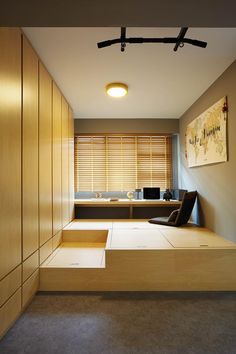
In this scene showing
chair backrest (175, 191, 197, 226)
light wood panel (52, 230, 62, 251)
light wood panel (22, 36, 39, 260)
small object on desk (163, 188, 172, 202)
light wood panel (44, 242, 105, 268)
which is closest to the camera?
light wood panel (22, 36, 39, 260)

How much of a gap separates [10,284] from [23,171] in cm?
89

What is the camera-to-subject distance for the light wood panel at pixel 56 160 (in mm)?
2834

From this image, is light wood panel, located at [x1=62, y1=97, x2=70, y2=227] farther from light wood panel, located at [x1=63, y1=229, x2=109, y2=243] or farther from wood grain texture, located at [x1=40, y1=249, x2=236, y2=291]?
wood grain texture, located at [x1=40, y1=249, x2=236, y2=291]

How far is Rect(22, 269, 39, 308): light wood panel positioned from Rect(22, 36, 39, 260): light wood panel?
0.26 m

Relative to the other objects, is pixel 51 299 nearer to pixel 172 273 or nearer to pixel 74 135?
pixel 172 273

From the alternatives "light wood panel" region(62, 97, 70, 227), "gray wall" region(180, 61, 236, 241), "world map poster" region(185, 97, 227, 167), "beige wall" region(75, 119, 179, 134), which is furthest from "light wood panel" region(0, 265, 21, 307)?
"beige wall" region(75, 119, 179, 134)

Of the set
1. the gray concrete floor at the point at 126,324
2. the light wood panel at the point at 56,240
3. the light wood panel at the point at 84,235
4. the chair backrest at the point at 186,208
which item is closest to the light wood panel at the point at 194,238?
the chair backrest at the point at 186,208

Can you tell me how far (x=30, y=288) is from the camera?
6.78 feet

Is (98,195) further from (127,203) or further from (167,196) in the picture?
Answer: (167,196)

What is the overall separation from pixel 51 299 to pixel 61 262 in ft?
1.29

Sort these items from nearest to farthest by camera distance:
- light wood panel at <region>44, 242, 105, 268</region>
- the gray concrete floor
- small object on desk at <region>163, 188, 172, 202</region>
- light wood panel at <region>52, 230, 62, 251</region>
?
the gray concrete floor, light wood panel at <region>44, 242, 105, 268</region>, light wood panel at <region>52, 230, 62, 251</region>, small object on desk at <region>163, 188, 172, 202</region>

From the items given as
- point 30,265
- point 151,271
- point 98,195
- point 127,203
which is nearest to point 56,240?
point 30,265

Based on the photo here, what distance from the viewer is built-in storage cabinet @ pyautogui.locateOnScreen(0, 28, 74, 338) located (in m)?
1.60

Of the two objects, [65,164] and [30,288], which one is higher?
[65,164]
